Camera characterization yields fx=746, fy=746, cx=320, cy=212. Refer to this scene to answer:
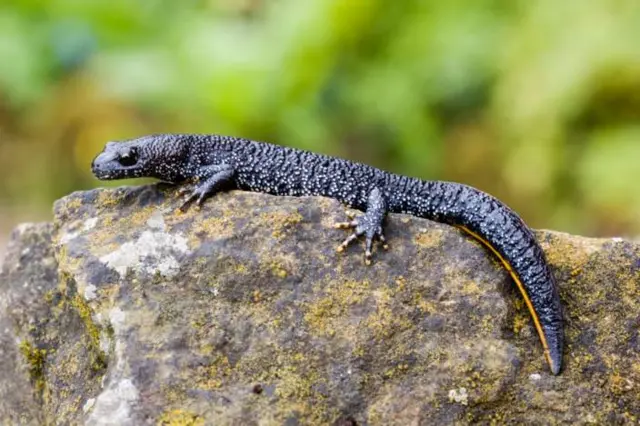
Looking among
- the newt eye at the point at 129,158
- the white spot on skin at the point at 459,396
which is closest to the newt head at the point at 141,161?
the newt eye at the point at 129,158

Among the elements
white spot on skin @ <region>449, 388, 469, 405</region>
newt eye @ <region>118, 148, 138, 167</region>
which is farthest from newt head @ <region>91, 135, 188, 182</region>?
white spot on skin @ <region>449, 388, 469, 405</region>

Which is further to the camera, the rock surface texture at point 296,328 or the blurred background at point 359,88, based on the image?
the blurred background at point 359,88

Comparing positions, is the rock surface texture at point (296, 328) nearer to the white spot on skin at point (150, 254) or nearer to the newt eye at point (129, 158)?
the white spot on skin at point (150, 254)

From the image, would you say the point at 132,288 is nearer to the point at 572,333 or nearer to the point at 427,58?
the point at 572,333

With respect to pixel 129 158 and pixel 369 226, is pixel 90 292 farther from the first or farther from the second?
pixel 369 226

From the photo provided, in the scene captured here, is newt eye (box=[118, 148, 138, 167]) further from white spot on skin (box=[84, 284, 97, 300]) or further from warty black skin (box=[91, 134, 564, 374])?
white spot on skin (box=[84, 284, 97, 300])

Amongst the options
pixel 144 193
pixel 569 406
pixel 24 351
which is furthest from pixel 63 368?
pixel 569 406

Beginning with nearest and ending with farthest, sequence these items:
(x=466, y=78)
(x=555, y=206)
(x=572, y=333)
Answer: (x=572, y=333) < (x=555, y=206) < (x=466, y=78)
